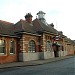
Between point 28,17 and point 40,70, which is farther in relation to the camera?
point 28,17

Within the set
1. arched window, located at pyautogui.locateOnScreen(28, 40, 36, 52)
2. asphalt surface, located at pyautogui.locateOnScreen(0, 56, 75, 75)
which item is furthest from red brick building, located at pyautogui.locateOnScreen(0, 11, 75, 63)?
asphalt surface, located at pyautogui.locateOnScreen(0, 56, 75, 75)

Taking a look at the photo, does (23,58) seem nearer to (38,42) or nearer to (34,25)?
(38,42)

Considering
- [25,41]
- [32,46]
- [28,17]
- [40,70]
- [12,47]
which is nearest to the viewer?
[40,70]

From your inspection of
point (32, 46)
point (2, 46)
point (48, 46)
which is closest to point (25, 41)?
point (32, 46)

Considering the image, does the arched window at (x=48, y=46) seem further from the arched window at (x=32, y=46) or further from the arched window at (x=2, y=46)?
the arched window at (x=2, y=46)

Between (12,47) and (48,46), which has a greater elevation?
(48,46)

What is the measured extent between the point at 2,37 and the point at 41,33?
10.4 meters

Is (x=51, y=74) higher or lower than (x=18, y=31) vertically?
lower

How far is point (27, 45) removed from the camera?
1409 inches

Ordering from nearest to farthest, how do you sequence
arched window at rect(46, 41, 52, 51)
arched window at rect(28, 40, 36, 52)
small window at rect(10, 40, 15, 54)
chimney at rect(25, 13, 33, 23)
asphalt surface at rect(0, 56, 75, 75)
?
asphalt surface at rect(0, 56, 75, 75)
small window at rect(10, 40, 15, 54)
arched window at rect(28, 40, 36, 52)
arched window at rect(46, 41, 52, 51)
chimney at rect(25, 13, 33, 23)

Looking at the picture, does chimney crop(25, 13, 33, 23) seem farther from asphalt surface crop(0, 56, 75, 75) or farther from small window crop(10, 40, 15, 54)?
asphalt surface crop(0, 56, 75, 75)

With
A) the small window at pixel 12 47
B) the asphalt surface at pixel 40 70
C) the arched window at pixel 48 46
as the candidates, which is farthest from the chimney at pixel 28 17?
the asphalt surface at pixel 40 70

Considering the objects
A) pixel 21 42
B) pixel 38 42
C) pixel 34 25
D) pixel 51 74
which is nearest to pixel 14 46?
pixel 21 42

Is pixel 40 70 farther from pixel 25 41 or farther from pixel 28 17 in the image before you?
pixel 28 17
